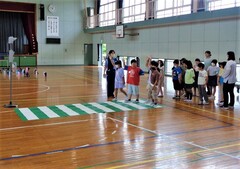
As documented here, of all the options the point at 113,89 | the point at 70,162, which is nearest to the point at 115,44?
the point at 113,89

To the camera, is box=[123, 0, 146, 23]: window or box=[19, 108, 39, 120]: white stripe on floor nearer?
box=[19, 108, 39, 120]: white stripe on floor

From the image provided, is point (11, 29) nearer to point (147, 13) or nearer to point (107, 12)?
point (107, 12)

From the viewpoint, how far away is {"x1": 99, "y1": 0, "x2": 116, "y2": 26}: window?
26.4 m

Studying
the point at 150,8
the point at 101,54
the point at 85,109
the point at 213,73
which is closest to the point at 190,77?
the point at 213,73

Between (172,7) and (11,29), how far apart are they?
16.2m

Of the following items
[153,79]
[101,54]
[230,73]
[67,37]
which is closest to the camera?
[230,73]

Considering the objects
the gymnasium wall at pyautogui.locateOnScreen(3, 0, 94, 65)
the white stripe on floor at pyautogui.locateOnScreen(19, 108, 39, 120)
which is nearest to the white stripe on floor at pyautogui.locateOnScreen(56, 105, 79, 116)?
the white stripe on floor at pyautogui.locateOnScreen(19, 108, 39, 120)

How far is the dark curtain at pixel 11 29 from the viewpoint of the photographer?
91.0ft

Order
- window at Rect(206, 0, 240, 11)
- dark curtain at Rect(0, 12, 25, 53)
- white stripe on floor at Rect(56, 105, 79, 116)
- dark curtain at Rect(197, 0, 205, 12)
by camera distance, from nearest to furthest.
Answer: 1. white stripe on floor at Rect(56, 105, 79, 116)
2. window at Rect(206, 0, 240, 11)
3. dark curtain at Rect(197, 0, 205, 12)
4. dark curtain at Rect(0, 12, 25, 53)

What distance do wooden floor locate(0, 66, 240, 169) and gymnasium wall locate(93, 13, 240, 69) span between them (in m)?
6.68

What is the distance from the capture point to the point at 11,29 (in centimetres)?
2805

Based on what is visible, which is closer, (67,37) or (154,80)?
(154,80)

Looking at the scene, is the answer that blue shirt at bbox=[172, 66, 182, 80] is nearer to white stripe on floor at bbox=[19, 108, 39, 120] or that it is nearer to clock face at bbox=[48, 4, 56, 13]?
white stripe on floor at bbox=[19, 108, 39, 120]

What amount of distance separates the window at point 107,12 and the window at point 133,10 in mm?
1764
